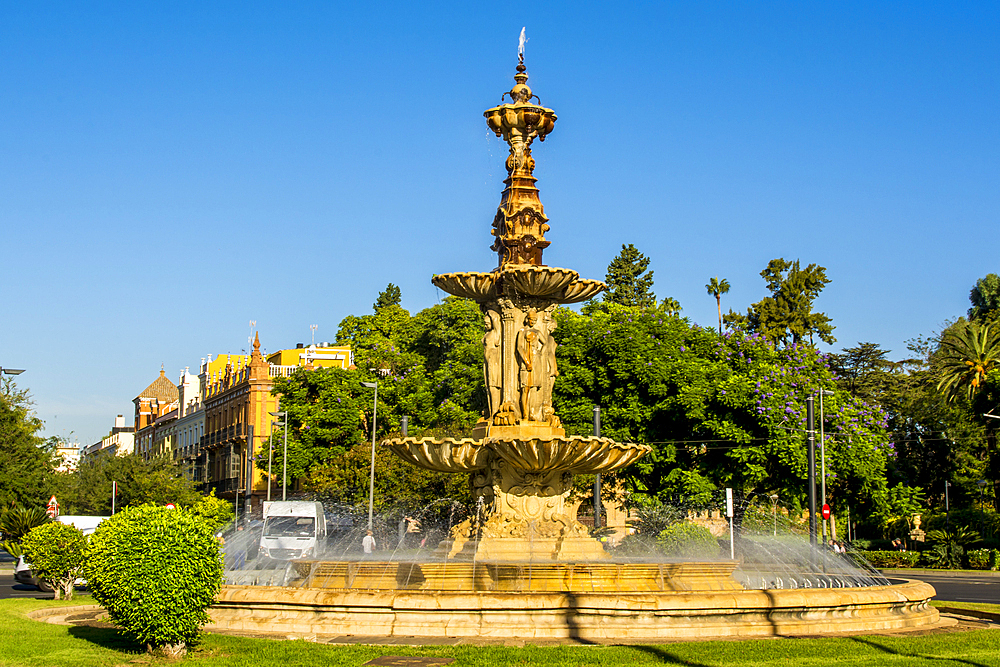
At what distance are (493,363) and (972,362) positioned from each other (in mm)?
34492

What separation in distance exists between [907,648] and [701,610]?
2.33 m

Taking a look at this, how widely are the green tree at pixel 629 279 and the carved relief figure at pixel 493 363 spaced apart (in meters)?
52.1

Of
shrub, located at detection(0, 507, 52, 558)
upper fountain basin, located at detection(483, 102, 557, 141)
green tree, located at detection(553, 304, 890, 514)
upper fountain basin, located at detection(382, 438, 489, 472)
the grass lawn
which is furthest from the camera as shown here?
green tree, located at detection(553, 304, 890, 514)

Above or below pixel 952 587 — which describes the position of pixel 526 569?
above

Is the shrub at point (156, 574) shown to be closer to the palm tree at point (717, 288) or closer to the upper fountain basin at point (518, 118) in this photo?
the upper fountain basin at point (518, 118)

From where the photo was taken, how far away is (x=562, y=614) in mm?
13258

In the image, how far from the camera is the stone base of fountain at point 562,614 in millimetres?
13234

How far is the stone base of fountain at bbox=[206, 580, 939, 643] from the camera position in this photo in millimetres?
13234

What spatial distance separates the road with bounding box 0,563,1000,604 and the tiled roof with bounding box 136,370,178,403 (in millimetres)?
89777

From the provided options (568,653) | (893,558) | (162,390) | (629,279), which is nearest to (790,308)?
(629,279)

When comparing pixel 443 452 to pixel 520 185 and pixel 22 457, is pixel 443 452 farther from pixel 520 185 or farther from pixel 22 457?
pixel 22 457

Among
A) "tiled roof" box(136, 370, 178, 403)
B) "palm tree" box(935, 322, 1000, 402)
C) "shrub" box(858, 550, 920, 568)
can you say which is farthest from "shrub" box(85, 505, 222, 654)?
"tiled roof" box(136, 370, 178, 403)

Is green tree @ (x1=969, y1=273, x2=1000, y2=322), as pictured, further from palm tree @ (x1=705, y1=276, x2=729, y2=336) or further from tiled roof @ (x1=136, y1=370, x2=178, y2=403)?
tiled roof @ (x1=136, y1=370, x2=178, y2=403)

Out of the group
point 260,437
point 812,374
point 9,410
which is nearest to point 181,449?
point 260,437
